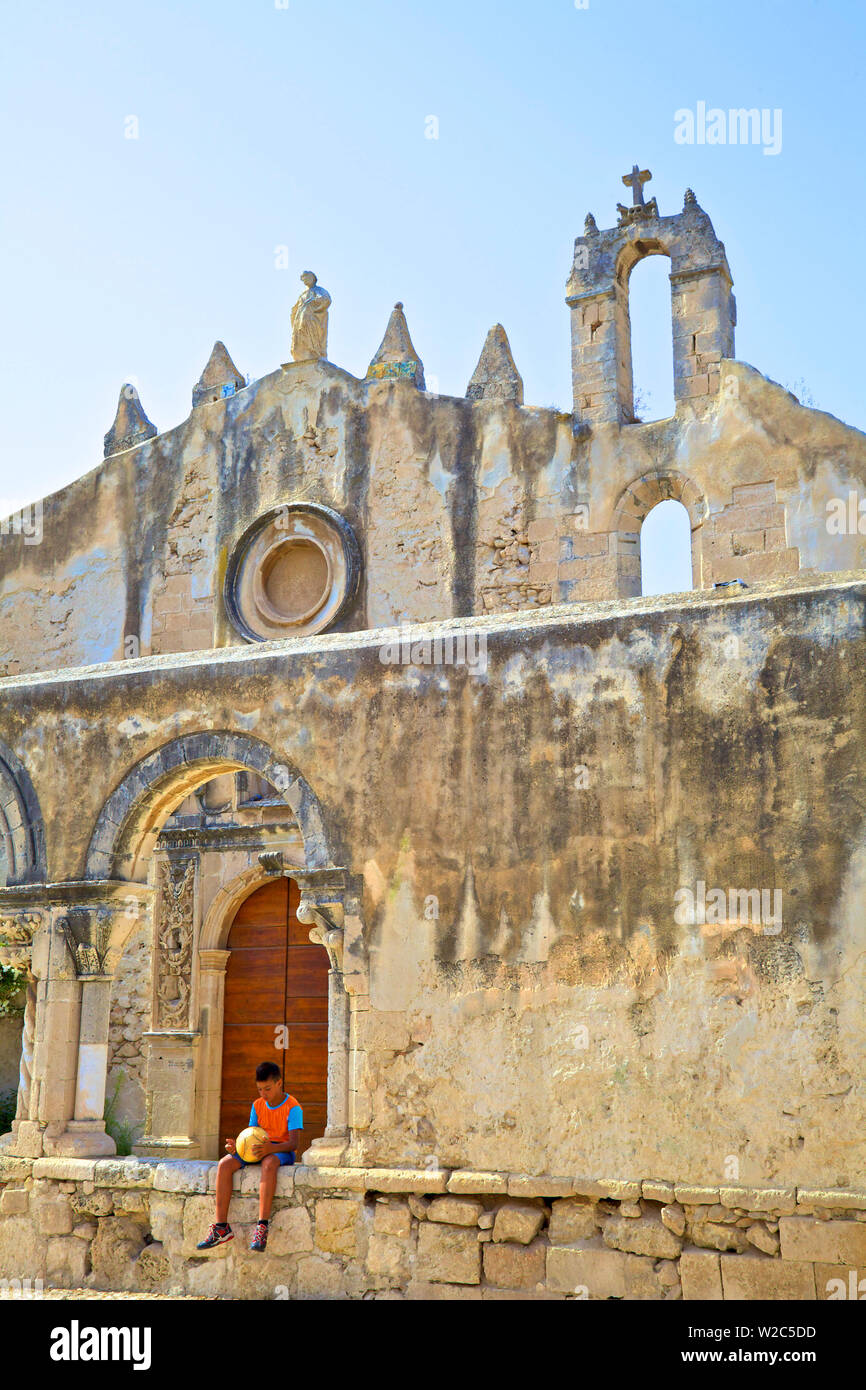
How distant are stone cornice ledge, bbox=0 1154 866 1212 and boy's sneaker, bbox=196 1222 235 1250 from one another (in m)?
0.22

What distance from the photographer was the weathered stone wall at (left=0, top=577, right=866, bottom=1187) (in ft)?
20.5

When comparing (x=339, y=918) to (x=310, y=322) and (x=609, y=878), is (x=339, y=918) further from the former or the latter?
(x=310, y=322)

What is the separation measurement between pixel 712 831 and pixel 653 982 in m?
0.81

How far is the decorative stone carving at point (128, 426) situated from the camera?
1443cm

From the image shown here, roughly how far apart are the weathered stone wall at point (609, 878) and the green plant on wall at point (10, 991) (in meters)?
7.97

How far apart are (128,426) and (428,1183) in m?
10.1

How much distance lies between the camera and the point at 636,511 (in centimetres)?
1188

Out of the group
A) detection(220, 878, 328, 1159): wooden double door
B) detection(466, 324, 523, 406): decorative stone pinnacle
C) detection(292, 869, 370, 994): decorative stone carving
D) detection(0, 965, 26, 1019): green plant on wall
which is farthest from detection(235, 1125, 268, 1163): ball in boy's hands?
detection(0, 965, 26, 1019): green plant on wall

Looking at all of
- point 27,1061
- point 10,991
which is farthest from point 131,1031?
point 27,1061

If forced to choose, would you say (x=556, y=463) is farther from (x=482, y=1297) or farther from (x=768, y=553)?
(x=482, y=1297)

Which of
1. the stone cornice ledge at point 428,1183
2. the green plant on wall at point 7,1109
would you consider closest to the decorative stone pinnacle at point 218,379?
the green plant on wall at point 7,1109

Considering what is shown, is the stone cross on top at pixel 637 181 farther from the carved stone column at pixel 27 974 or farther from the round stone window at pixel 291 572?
the carved stone column at pixel 27 974

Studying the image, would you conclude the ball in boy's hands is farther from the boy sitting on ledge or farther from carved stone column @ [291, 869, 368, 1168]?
carved stone column @ [291, 869, 368, 1168]
